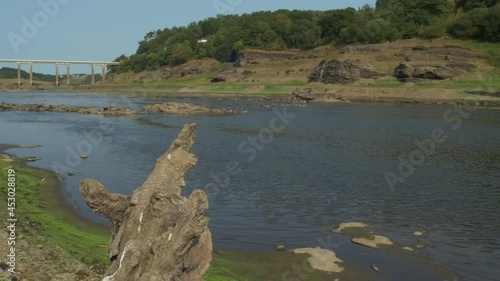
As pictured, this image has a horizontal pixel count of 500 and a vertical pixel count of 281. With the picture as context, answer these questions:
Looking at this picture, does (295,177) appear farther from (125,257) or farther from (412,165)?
(125,257)

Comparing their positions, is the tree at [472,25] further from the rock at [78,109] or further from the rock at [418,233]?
the rock at [418,233]

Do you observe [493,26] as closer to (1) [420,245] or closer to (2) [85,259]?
(1) [420,245]

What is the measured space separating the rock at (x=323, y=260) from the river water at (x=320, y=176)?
747 mm

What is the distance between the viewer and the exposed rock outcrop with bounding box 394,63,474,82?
288 ft

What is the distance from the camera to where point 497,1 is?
115938mm

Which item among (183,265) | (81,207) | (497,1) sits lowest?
(81,207)

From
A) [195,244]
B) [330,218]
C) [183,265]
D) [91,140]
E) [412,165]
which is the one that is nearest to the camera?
[183,265]

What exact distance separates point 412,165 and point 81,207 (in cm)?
1756

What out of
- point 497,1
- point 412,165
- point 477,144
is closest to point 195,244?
point 412,165

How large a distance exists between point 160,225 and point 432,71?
89213mm

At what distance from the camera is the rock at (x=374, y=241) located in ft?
46.1

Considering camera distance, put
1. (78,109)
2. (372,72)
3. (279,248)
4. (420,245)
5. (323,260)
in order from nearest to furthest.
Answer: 1. (323,260)
2. (279,248)
3. (420,245)
4. (78,109)
5. (372,72)

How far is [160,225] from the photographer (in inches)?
279

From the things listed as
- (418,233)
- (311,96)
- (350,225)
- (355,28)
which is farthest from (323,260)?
(355,28)
